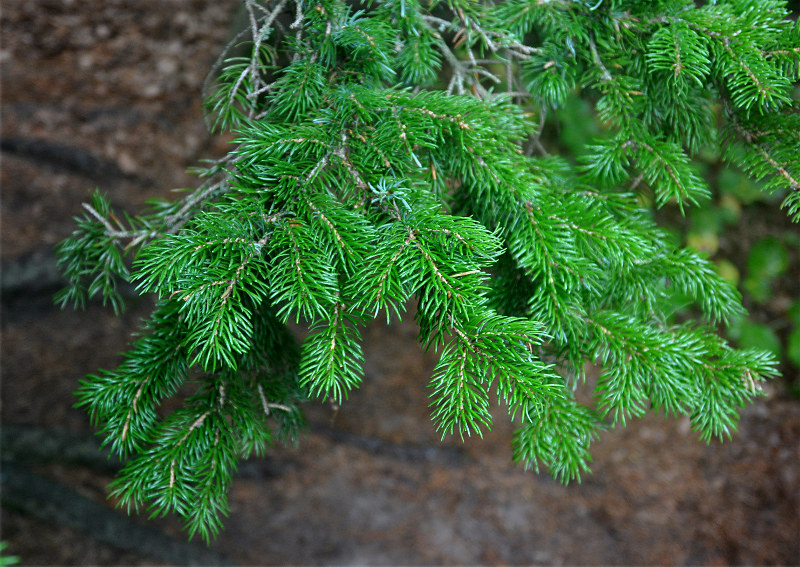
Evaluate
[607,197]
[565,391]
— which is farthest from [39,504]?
[607,197]

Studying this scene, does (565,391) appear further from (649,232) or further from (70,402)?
(70,402)

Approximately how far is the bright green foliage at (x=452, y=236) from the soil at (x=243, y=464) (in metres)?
1.55

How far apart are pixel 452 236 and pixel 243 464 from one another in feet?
7.68

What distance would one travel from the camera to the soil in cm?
246

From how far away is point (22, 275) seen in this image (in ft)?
8.10

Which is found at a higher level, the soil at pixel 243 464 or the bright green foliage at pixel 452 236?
the bright green foliage at pixel 452 236

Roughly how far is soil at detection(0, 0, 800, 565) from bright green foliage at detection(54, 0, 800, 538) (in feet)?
5.08

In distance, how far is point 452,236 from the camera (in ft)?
2.62

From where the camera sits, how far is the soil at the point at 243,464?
8.07 feet

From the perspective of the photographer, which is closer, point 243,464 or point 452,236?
point 452,236

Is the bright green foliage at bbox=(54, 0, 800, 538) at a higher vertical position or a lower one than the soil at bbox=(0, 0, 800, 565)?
higher

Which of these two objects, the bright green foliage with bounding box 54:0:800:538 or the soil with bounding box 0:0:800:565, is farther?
the soil with bounding box 0:0:800:565

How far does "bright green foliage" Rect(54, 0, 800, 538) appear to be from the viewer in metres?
0.79

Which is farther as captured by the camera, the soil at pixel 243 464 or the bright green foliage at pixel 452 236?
the soil at pixel 243 464
